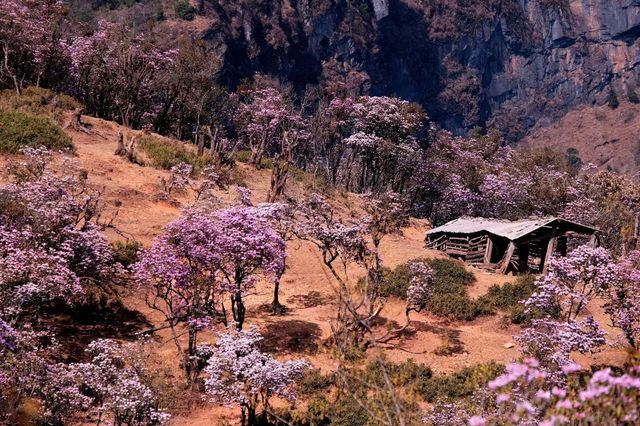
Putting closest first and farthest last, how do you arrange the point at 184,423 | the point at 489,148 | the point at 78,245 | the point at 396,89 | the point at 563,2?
the point at 184,423
the point at 78,245
the point at 489,148
the point at 396,89
the point at 563,2

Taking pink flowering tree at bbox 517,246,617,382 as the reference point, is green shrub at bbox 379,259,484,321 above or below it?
below

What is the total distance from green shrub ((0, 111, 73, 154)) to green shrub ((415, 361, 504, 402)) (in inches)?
761

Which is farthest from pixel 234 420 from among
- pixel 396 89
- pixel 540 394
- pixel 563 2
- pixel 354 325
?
pixel 563 2

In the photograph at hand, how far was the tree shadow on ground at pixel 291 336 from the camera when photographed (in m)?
18.1

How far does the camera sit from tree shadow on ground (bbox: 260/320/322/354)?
18.1 m

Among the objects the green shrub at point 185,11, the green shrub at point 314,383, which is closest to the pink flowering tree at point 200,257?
the green shrub at point 314,383

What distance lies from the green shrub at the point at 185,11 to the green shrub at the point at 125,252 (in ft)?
323

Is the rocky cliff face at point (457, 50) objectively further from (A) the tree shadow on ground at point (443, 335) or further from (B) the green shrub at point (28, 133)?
(A) the tree shadow on ground at point (443, 335)

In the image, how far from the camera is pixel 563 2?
18188 cm

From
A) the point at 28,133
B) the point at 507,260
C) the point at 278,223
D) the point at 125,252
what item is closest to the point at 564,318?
the point at 507,260

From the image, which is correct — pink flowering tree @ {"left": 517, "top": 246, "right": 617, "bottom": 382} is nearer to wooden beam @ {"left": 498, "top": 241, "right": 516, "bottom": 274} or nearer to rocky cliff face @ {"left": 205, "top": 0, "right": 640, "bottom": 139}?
wooden beam @ {"left": 498, "top": 241, "right": 516, "bottom": 274}

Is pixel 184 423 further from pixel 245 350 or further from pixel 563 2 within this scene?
pixel 563 2

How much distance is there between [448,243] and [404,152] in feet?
45.2

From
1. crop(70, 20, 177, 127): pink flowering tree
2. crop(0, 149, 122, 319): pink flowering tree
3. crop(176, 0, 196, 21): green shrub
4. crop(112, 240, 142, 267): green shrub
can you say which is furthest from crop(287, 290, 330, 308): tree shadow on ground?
crop(176, 0, 196, 21): green shrub
